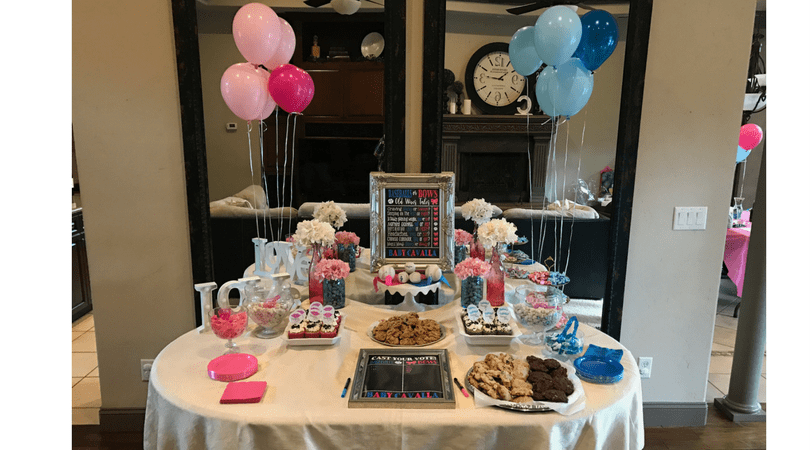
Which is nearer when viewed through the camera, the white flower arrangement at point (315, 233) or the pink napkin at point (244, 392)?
the pink napkin at point (244, 392)

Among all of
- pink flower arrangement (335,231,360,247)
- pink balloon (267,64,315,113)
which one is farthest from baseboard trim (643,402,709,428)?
pink balloon (267,64,315,113)

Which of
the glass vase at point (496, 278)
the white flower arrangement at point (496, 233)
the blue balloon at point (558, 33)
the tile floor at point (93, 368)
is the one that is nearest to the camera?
the blue balloon at point (558, 33)

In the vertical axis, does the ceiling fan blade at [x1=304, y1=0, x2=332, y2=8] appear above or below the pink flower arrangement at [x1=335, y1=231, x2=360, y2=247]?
above

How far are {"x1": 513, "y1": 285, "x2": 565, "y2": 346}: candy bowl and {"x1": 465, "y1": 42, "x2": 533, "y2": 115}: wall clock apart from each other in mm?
911

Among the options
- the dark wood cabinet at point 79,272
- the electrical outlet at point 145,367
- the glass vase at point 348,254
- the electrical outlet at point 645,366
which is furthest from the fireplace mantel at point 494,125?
the dark wood cabinet at point 79,272

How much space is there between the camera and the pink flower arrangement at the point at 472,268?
1985 millimetres

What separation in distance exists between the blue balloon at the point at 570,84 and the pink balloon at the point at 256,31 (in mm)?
1130

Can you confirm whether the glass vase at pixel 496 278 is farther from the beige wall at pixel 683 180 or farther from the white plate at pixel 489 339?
the beige wall at pixel 683 180

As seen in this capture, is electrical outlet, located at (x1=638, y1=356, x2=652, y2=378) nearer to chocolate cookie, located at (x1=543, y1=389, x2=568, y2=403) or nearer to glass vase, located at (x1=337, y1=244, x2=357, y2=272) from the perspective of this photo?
chocolate cookie, located at (x1=543, y1=389, x2=568, y2=403)

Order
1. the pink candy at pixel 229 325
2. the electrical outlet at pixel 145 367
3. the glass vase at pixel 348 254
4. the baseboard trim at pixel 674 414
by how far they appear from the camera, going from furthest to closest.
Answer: the baseboard trim at pixel 674 414, the electrical outlet at pixel 145 367, the glass vase at pixel 348 254, the pink candy at pixel 229 325

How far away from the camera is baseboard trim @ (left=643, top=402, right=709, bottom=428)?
252 cm

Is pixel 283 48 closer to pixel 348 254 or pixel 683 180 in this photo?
pixel 348 254

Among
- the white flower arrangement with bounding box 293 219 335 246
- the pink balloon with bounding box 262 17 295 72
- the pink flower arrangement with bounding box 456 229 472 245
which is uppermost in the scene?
the pink balloon with bounding box 262 17 295 72

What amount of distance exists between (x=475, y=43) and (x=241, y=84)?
1.02m
